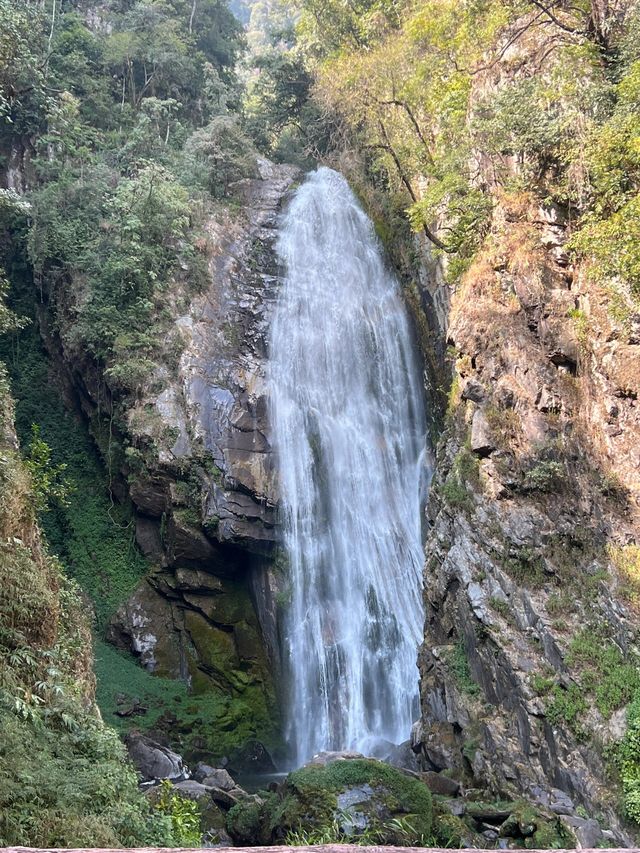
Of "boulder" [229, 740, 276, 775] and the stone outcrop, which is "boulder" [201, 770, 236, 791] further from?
the stone outcrop

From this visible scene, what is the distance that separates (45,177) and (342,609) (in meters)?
15.8

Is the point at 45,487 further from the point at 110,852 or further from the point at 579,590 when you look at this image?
the point at 110,852

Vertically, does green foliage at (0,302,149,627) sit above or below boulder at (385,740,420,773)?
above

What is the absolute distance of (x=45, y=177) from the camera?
1975cm

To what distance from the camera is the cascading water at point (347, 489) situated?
1402 centimetres

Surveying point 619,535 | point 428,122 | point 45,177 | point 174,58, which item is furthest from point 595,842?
point 174,58

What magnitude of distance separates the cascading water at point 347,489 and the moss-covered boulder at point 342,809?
4.83 metres

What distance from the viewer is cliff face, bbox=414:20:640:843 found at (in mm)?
9008

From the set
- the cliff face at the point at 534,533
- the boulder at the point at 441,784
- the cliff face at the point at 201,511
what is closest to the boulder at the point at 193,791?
the boulder at the point at 441,784

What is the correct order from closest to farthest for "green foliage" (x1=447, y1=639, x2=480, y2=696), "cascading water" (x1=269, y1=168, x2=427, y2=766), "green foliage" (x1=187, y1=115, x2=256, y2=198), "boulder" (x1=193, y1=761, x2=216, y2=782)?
1. "green foliage" (x1=447, y1=639, x2=480, y2=696)
2. "boulder" (x1=193, y1=761, x2=216, y2=782)
3. "cascading water" (x1=269, y1=168, x2=427, y2=766)
4. "green foliage" (x1=187, y1=115, x2=256, y2=198)

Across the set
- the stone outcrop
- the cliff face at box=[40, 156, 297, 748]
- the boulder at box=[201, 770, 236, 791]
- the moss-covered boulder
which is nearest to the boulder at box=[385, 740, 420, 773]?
the boulder at box=[201, 770, 236, 791]

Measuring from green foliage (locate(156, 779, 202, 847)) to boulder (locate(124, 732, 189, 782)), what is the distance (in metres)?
4.04

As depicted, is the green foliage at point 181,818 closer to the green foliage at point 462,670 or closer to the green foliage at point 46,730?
the green foliage at point 46,730

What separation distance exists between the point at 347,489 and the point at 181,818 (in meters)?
10.8
